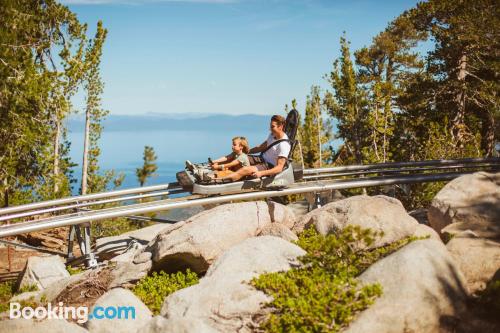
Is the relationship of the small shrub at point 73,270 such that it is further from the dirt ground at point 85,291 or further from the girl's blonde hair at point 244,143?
the girl's blonde hair at point 244,143

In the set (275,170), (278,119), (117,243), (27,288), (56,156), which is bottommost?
(27,288)

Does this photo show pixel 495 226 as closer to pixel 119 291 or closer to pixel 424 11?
pixel 119 291

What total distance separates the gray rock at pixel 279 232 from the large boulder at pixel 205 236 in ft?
0.76

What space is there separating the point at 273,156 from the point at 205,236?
10.1ft

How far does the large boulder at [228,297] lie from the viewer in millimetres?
6457

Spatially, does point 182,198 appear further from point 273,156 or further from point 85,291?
point 85,291

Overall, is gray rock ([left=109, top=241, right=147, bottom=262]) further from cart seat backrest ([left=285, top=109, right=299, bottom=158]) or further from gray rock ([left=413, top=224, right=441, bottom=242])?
gray rock ([left=413, top=224, right=441, bottom=242])

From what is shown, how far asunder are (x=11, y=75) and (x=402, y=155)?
81.1 ft

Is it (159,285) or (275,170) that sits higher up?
(275,170)

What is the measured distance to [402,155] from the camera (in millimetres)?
31703

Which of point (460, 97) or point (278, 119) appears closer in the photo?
point (278, 119)

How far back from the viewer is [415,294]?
6.07 m

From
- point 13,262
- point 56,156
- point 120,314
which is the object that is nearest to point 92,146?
point 56,156

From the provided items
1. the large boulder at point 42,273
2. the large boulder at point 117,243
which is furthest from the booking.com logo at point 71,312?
the large boulder at point 117,243
